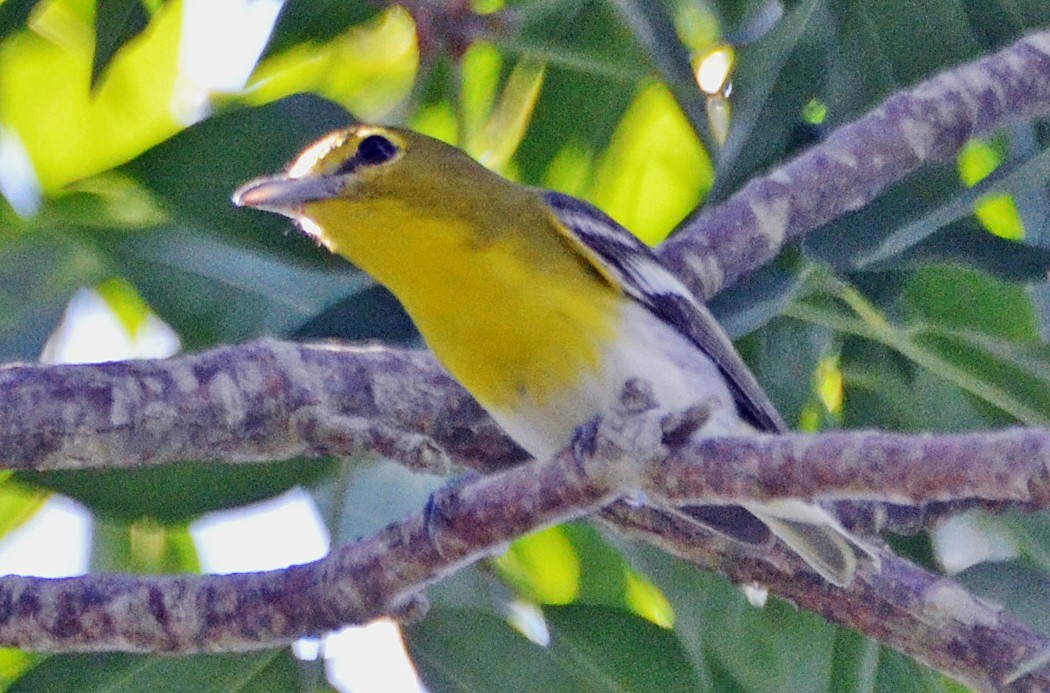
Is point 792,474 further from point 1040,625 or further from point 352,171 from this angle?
point 352,171

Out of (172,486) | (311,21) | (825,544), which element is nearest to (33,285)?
(172,486)

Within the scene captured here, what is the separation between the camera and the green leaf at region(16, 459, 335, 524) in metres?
2.87

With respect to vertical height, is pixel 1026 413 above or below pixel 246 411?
below

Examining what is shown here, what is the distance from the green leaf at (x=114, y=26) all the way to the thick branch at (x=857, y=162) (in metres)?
1.20

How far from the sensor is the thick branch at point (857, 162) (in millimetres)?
3135

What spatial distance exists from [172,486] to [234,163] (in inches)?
25.1

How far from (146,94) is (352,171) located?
0.80 m

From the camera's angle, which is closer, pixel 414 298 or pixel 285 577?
pixel 285 577

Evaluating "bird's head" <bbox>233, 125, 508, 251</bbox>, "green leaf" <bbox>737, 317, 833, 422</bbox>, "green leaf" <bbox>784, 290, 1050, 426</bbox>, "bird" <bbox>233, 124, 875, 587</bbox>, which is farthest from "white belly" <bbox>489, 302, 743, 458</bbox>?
"bird's head" <bbox>233, 125, 508, 251</bbox>

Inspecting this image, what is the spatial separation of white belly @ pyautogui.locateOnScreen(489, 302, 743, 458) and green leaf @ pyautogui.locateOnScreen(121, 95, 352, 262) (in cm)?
59

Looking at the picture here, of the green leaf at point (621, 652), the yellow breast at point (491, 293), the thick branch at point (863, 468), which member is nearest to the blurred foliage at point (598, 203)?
the green leaf at point (621, 652)

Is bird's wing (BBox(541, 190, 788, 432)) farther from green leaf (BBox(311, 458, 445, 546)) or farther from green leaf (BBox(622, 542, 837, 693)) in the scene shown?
green leaf (BBox(311, 458, 445, 546))

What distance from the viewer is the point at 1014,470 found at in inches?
66.2

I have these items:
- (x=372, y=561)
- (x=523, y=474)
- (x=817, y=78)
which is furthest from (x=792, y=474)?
(x=817, y=78)
